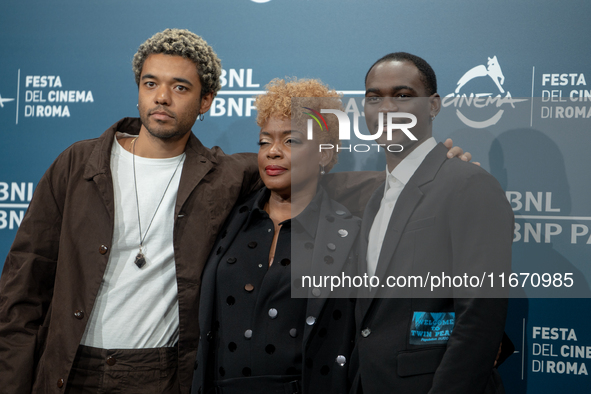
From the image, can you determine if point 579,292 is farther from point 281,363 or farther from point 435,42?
point 281,363

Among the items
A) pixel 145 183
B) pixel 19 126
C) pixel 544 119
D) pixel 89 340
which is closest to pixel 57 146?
pixel 19 126

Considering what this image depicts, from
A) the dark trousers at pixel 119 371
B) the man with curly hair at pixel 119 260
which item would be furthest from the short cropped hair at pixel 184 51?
the dark trousers at pixel 119 371

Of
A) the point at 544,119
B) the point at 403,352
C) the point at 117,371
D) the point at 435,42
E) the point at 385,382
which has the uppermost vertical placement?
the point at 435,42

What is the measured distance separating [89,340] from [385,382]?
113cm

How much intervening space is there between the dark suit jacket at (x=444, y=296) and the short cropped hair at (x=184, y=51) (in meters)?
1.01

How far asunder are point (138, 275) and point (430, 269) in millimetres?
1103

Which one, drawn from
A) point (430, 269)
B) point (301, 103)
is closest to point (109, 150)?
point (301, 103)

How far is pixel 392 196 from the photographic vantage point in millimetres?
1775

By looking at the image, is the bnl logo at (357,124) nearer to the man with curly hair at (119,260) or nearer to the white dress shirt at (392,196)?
the white dress shirt at (392,196)

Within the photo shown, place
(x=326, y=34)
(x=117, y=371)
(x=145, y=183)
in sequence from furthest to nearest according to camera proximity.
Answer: (x=326, y=34) < (x=145, y=183) < (x=117, y=371)

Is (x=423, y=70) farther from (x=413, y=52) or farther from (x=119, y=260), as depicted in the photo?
(x=119, y=260)

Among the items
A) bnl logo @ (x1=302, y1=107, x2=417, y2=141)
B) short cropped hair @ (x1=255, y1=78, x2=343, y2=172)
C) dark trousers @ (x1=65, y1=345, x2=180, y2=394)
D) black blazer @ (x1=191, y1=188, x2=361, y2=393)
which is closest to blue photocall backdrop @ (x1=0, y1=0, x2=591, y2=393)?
bnl logo @ (x1=302, y1=107, x2=417, y2=141)

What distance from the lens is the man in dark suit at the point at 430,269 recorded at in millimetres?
1444

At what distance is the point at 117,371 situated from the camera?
6.21 ft
